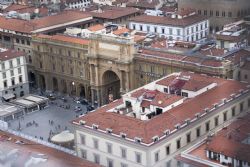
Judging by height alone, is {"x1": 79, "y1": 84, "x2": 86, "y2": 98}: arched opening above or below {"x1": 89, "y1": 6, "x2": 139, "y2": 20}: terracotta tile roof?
below

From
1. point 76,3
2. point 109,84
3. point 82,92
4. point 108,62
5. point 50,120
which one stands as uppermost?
point 76,3

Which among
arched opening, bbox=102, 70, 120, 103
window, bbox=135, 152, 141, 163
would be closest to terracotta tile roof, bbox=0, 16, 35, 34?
arched opening, bbox=102, 70, 120, 103

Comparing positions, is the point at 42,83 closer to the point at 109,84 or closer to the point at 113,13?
the point at 109,84

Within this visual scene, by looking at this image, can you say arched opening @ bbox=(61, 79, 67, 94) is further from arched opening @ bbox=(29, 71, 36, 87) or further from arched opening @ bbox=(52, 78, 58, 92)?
arched opening @ bbox=(29, 71, 36, 87)

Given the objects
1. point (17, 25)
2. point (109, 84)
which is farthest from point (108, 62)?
point (17, 25)

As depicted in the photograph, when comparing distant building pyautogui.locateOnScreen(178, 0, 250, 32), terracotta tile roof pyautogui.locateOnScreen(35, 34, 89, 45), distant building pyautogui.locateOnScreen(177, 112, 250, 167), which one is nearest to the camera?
distant building pyautogui.locateOnScreen(177, 112, 250, 167)

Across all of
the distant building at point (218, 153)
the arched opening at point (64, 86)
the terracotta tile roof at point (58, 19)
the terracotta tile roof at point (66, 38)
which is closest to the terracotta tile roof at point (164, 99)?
the distant building at point (218, 153)

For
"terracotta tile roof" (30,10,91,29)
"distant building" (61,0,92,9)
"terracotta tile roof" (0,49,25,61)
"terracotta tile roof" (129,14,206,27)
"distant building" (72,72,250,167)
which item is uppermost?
"distant building" (61,0,92,9)

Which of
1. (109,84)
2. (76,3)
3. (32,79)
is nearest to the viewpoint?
(109,84)

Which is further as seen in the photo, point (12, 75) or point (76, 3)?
point (76, 3)
